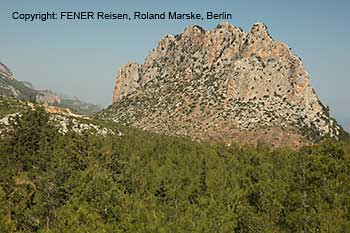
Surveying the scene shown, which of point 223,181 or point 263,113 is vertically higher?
point 263,113

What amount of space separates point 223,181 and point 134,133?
175 feet

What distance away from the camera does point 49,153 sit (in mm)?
82125

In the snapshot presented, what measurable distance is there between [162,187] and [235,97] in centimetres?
8235

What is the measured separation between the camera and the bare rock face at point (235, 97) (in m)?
145

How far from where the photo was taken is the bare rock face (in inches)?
5699

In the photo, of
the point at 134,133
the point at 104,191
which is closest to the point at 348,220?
the point at 104,191

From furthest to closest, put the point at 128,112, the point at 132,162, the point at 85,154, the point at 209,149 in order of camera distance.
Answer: the point at 128,112 < the point at 209,149 < the point at 132,162 < the point at 85,154

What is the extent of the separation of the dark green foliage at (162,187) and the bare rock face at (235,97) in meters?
39.7

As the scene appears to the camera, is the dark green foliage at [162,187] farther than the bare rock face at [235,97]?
No

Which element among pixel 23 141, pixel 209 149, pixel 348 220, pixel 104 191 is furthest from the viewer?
pixel 209 149

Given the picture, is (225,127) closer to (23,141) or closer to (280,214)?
(23,141)

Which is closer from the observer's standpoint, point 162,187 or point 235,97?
point 162,187

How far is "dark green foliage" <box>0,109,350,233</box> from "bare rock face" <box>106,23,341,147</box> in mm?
39724

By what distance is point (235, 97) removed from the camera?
516 feet
